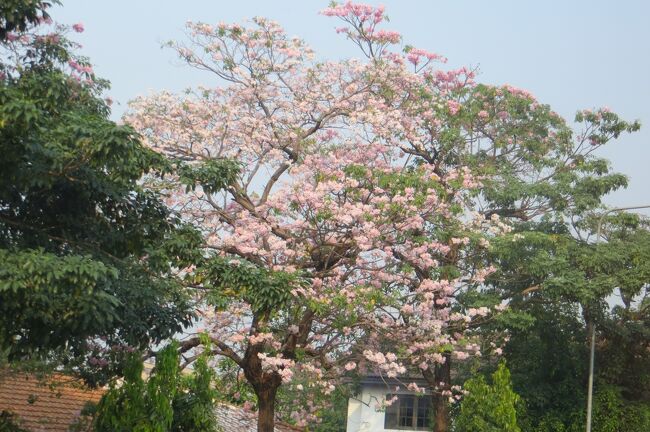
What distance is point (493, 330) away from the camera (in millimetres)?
28594

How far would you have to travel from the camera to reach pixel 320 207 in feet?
67.9

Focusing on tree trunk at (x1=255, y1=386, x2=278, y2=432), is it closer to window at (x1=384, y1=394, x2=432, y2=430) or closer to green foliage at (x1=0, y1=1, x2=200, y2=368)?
green foliage at (x1=0, y1=1, x2=200, y2=368)

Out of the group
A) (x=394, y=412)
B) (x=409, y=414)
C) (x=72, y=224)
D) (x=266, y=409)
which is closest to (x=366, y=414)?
(x=394, y=412)

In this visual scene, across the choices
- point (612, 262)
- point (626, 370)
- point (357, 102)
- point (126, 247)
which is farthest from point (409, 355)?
point (626, 370)

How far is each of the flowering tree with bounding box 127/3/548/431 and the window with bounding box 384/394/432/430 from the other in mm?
13729

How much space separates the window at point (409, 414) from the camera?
123ft

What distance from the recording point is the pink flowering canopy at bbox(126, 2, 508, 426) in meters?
20.8

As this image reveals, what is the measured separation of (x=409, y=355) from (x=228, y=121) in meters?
6.10

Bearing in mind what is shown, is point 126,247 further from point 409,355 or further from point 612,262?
point 612,262

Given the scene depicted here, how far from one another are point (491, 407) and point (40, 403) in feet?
31.2

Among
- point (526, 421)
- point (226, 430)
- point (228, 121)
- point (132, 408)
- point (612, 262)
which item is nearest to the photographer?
point (132, 408)

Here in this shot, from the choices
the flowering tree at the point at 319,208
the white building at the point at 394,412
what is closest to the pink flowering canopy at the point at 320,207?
the flowering tree at the point at 319,208

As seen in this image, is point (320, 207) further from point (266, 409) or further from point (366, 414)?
point (366, 414)

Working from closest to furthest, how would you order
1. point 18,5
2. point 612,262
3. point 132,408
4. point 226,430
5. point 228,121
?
point 18,5
point 132,408
point 228,121
point 226,430
point 612,262
